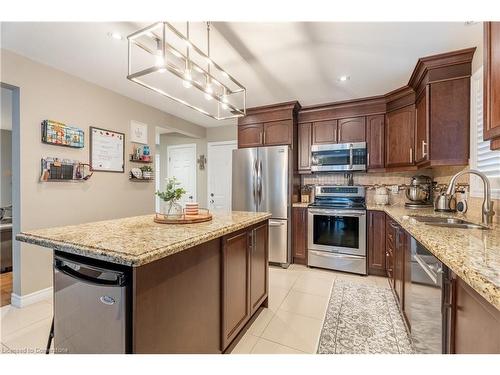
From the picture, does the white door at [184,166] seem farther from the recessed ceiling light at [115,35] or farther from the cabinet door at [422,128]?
the cabinet door at [422,128]

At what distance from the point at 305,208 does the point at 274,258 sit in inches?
35.6

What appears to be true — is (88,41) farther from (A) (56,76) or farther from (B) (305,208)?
(B) (305,208)

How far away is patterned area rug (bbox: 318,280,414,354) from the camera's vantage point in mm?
Result: 1764

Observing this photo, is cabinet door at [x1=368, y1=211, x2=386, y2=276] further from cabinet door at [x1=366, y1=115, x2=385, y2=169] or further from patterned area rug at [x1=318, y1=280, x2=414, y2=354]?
cabinet door at [x1=366, y1=115, x2=385, y2=169]

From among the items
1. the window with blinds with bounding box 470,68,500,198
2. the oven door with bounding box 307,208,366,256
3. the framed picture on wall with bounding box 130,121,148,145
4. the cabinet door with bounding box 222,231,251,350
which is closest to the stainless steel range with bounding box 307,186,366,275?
the oven door with bounding box 307,208,366,256

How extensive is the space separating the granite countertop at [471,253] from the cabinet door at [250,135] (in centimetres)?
268

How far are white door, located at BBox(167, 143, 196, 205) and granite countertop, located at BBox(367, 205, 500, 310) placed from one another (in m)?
4.35

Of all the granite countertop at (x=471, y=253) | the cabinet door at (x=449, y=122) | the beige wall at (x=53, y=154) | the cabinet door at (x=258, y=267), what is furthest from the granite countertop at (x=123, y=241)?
the cabinet door at (x=449, y=122)

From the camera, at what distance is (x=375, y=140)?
3428 millimetres

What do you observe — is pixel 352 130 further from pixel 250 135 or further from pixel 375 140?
pixel 250 135

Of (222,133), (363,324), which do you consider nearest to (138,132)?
(222,133)

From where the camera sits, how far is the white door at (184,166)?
525cm

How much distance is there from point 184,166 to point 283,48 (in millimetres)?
3774
